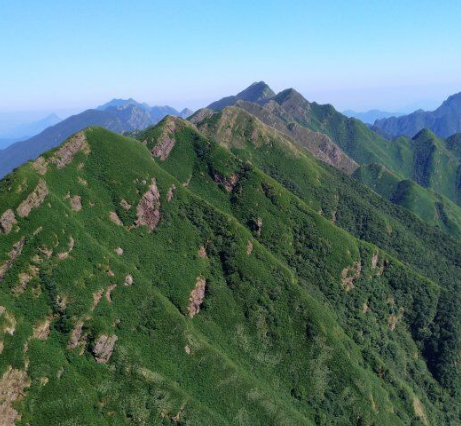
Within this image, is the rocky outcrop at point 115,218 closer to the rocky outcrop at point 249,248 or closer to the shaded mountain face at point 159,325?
the shaded mountain face at point 159,325

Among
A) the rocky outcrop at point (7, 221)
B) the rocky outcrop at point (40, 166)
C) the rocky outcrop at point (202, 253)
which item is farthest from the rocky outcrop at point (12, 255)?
the rocky outcrop at point (202, 253)

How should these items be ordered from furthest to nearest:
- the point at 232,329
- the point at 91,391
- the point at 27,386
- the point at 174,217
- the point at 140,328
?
the point at 174,217, the point at 232,329, the point at 140,328, the point at 91,391, the point at 27,386

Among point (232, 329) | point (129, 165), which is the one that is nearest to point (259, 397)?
point (232, 329)

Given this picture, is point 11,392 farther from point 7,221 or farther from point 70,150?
point 70,150

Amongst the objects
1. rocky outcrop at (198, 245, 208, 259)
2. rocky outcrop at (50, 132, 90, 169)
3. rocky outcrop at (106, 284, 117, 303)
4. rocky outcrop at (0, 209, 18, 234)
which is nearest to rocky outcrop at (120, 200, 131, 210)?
rocky outcrop at (50, 132, 90, 169)

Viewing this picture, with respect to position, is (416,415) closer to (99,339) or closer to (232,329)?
(232,329)
